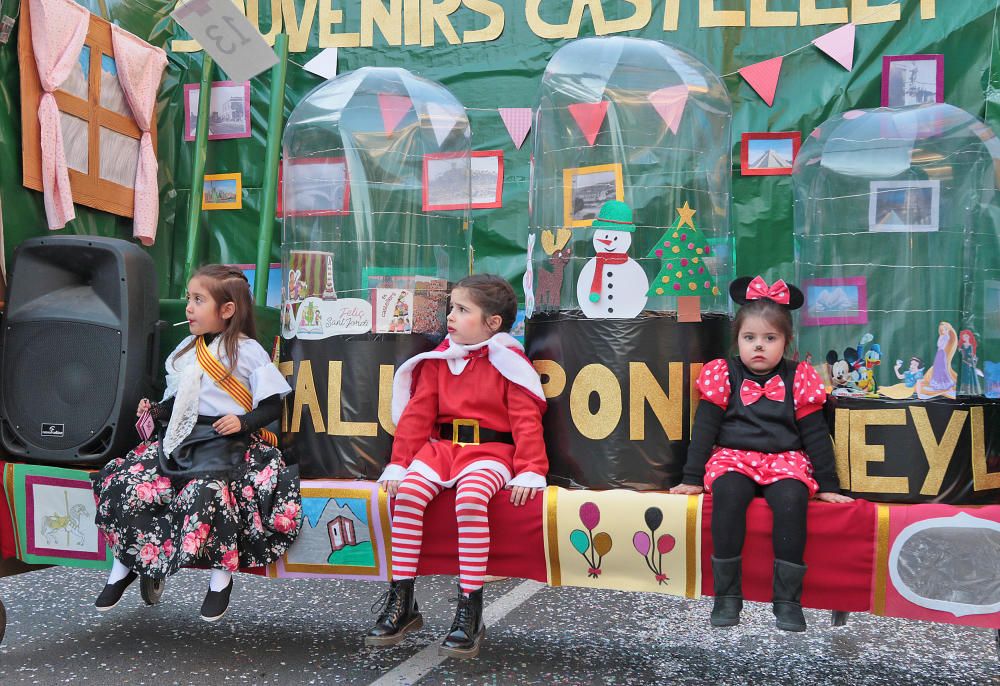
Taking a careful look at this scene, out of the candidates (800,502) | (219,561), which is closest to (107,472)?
(219,561)

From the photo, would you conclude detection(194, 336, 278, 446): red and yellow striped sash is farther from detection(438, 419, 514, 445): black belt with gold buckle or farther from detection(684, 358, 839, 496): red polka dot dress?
detection(684, 358, 839, 496): red polka dot dress

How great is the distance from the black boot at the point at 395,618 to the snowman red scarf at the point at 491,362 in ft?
2.09

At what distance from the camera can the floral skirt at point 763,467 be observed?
2902mm

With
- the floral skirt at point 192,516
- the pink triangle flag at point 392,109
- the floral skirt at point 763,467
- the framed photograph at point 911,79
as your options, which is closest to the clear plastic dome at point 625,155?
the pink triangle flag at point 392,109

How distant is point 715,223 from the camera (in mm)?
3965

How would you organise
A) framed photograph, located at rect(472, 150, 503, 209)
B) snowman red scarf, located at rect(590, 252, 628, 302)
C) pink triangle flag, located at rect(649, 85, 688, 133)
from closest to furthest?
1. snowman red scarf, located at rect(590, 252, 628, 302)
2. pink triangle flag, located at rect(649, 85, 688, 133)
3. framed photograph, located at rect(472, 150, 503, 209)

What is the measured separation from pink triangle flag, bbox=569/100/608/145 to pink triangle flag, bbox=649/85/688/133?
0.22 metres

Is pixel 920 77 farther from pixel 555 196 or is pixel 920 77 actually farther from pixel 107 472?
pixel 107 472

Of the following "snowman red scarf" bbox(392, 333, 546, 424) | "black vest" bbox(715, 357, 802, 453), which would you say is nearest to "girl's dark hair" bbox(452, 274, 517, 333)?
"snowman red scarf" bbox(392, 333, 546, 424)

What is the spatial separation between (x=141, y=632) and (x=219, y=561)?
0.96m

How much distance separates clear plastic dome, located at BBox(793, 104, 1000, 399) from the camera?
145 inches

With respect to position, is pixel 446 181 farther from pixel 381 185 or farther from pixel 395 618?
pixel 395 618

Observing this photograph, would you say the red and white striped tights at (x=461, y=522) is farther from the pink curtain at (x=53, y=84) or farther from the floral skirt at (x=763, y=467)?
the pink curtain at (x=53, y=84)

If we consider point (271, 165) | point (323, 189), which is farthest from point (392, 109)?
point (271, 165)
